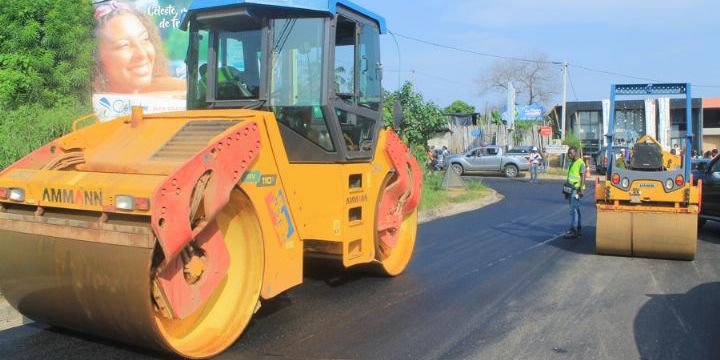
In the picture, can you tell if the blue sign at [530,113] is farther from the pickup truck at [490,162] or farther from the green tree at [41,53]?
the green tree at [41,53]

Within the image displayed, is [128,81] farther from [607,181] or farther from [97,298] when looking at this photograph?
[97,298]

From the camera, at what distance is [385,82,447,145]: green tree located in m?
18.6

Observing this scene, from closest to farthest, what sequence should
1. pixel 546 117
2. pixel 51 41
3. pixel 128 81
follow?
1. pixel 51 41
2. pixel 128 81
3. pixel 546 117

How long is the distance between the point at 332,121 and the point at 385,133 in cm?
123

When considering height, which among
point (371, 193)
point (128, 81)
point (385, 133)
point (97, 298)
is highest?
point (128, 81)

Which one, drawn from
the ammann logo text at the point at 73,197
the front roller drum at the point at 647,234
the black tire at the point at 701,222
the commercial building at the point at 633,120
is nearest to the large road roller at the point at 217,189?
the ammann logo text at the point at 73,197

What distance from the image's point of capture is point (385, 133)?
263 inches

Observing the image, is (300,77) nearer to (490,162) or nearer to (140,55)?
(140,55)

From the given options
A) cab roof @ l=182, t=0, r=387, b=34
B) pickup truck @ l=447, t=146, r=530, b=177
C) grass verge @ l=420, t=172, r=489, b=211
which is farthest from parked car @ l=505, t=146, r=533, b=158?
cab roof @ l=182, t=0, r=387, b=34

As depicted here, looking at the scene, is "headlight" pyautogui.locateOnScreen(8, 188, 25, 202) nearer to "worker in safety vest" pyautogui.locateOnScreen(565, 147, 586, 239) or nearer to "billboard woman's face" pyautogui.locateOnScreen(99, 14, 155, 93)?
"worker in safety vest" pyautogui.locateOnScreen(565, 147, 586, 239)

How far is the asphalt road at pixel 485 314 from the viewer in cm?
464

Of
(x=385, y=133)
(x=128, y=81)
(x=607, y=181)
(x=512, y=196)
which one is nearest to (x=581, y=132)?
(x=512, y=196)

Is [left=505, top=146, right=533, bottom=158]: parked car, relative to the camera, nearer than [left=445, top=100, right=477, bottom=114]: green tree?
Yes

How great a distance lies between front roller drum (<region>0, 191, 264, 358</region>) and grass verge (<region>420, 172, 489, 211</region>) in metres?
9.61
